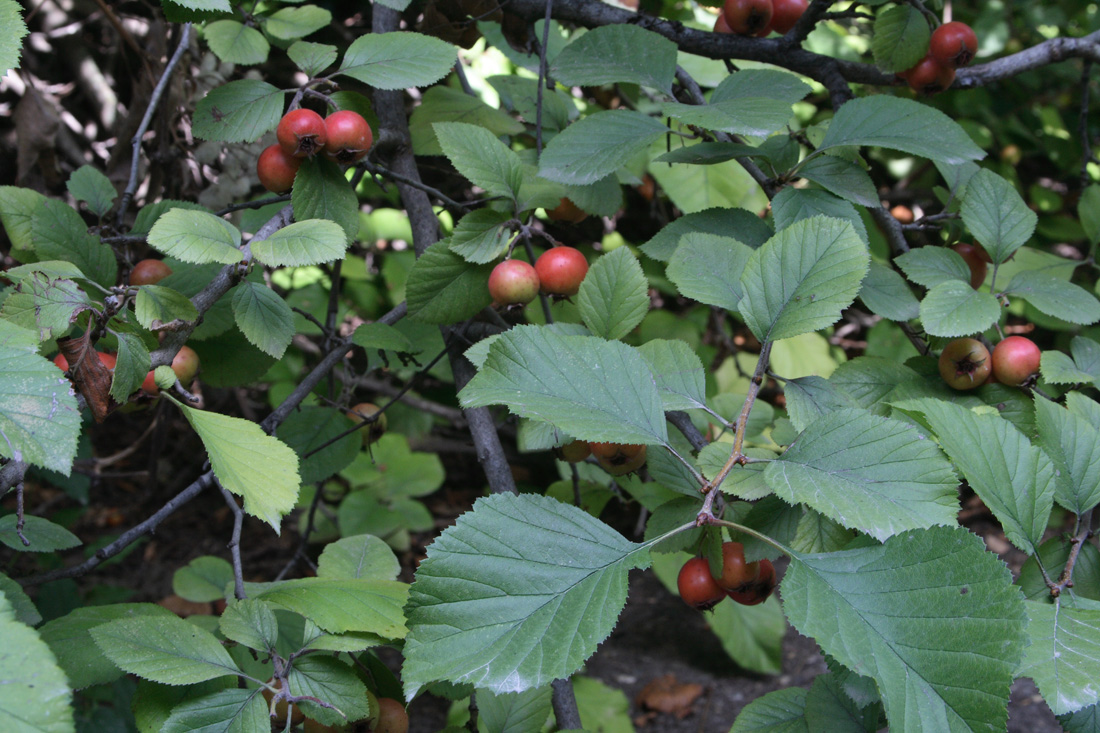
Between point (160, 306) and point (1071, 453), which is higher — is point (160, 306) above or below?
above

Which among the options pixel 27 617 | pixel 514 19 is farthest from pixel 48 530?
pixel 514 19

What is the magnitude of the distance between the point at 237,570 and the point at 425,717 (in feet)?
4.72

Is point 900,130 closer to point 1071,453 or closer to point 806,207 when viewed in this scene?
point 806,207

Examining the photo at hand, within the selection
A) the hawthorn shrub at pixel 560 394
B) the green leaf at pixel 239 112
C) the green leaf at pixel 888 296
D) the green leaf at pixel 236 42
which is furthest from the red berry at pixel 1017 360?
the green leaf at pixel 236 42

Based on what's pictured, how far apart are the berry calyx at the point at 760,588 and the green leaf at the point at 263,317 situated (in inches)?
27.9

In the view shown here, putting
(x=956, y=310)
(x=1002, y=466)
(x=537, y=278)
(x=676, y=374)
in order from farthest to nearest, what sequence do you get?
1. (x=537, y=278)
2. (x=956, y=310)
3. (x=676, y=374)
4. (x=1002, y=466)

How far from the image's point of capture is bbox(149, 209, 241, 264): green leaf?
2.77 feet

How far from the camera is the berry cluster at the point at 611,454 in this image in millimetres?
1020

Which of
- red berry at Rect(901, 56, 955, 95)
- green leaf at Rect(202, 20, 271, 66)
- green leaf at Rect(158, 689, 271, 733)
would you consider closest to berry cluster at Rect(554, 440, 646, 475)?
green leaf at Rect(158, 689, 271, 733)

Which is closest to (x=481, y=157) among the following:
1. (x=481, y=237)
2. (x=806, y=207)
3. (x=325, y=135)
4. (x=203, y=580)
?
(x=481, y=237)

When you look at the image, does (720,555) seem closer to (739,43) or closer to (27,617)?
(27,617)

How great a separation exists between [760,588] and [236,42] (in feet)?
3.91

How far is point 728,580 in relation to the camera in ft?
3.09

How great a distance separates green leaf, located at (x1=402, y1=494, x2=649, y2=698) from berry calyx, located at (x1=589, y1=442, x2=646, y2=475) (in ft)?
0.97
